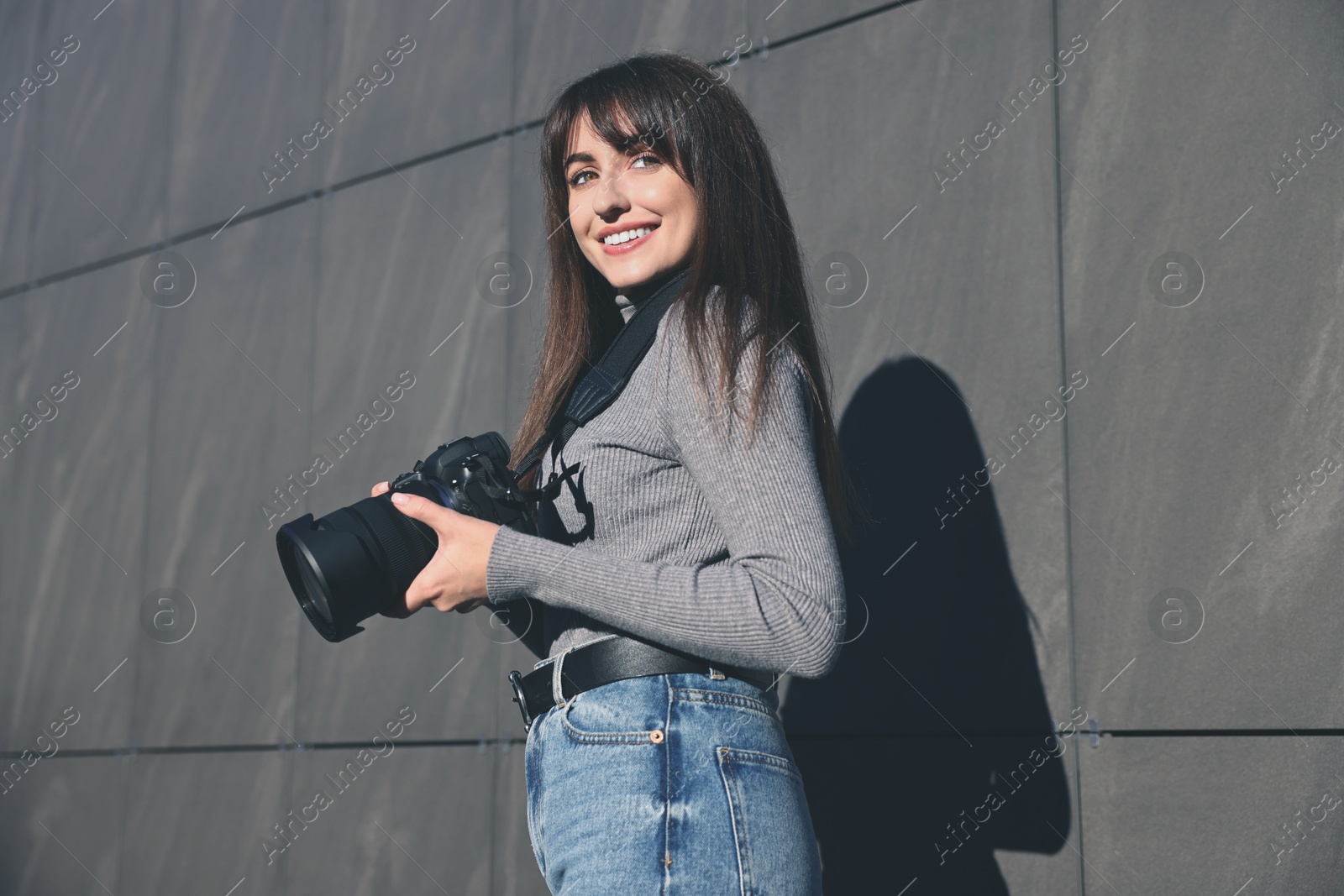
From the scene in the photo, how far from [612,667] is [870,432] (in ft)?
4.42

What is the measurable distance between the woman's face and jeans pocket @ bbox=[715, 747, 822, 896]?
0.74 meters

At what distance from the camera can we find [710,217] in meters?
1.72

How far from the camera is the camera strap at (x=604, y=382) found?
5.26 feet

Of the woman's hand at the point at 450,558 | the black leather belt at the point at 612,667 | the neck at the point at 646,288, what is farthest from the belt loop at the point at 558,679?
the neck at the point at 646,288

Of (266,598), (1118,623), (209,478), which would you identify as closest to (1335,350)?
(1118,623)

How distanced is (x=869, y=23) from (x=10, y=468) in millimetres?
4152

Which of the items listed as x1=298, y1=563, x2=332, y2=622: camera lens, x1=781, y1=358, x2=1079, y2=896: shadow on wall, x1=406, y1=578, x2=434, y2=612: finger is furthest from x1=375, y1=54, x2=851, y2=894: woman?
x1=781, y1=358, x2=1079, y2=896: shadow on wall

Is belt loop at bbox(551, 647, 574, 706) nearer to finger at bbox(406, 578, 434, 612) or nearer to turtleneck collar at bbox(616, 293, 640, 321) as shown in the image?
finger at bbox(406, 578, 434, 612)

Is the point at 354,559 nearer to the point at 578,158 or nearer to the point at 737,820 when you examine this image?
the point at 737,820

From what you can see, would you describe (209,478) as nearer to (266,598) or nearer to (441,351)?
(266,598)

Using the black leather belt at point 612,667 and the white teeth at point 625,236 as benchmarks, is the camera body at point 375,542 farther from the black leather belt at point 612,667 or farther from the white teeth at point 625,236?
the white teeth at point 625,236

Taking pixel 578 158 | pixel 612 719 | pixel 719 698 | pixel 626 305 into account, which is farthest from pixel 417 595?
pixel 578 158

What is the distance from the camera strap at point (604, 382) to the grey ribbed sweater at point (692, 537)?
0.03 metres

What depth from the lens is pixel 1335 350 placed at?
208 cm
